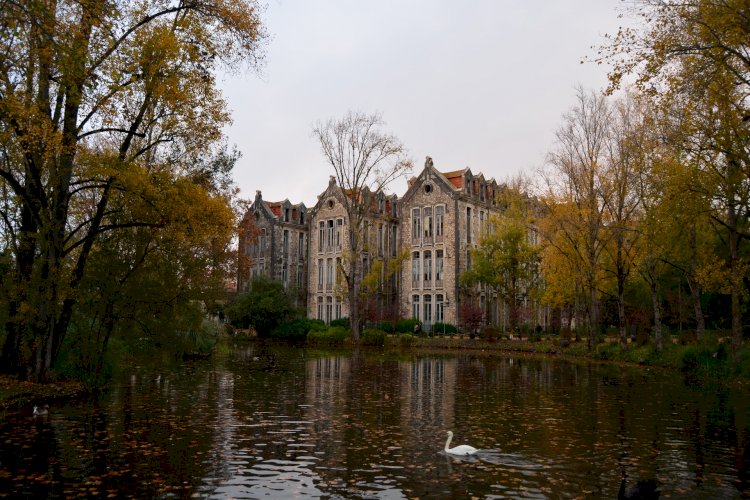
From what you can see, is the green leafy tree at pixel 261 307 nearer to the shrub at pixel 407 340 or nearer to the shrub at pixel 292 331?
the shrub at pixel 292 331

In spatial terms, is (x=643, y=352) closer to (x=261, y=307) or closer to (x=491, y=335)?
(x=491, y=335)

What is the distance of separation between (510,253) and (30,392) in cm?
3858

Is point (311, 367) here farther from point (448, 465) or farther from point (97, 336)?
point (448, 465)

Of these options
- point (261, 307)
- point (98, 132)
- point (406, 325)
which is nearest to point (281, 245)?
point (261, 307)

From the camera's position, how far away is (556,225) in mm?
41500

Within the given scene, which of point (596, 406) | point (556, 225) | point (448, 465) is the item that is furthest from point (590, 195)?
point (448, 465)

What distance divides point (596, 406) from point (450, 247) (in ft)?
139

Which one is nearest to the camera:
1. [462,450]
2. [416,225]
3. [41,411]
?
[462,450]

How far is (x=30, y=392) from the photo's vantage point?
16.7 metres

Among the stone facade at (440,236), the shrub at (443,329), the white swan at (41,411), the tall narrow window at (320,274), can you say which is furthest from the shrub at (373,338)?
the white swan at (41,411)

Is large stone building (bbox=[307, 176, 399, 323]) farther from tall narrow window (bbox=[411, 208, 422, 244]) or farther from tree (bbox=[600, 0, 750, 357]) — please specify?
tree (bbox=[600, 0, 750, 357])

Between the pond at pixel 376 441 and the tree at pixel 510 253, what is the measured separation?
2721 cm

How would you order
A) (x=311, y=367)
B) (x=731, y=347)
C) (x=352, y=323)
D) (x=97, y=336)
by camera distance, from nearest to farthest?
(x=97, y=336) → (x=731, y=347) → (x=311, y=367) → (x=352, y=323)

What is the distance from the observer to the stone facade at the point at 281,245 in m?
72.9
